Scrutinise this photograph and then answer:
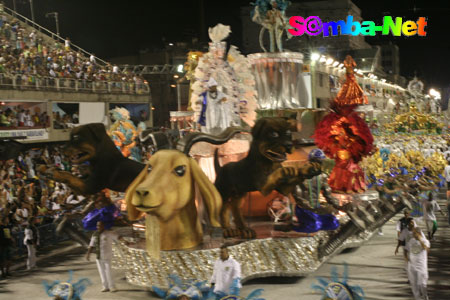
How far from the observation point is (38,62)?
2256 cm

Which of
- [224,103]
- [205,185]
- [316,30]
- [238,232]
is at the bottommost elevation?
[238,232]

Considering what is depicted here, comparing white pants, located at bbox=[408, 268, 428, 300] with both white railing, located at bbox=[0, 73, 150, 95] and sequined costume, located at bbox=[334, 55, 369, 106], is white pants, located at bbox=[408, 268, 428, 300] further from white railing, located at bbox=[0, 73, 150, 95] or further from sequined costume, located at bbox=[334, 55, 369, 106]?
white railing, located at bbox=[0, 73, 150, 95]

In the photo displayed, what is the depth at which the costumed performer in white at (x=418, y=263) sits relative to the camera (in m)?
8.64

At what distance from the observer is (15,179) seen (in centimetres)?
1725

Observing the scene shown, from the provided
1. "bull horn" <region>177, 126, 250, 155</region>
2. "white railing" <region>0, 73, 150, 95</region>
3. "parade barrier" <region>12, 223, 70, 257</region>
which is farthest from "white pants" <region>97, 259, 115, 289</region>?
"white railing" <region>0, 73, 150, 95</region>

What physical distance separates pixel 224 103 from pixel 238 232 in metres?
2.44

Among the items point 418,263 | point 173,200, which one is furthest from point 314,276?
point 173,200

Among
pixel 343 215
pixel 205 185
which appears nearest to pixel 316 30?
pixel 343 215

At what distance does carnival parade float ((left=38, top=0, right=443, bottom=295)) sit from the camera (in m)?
9.18

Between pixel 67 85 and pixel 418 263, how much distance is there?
18.1m

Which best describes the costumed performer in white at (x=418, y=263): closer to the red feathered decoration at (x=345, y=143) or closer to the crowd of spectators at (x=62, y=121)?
the red feathered decoration at (x=345, y=143)

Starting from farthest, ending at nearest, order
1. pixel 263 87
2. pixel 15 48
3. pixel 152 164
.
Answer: pixel 15 48
pixel 263 87
pixel 152 164

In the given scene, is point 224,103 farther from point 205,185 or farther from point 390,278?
point 390,278

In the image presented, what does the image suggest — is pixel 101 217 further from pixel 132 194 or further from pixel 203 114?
pixel 203 114
